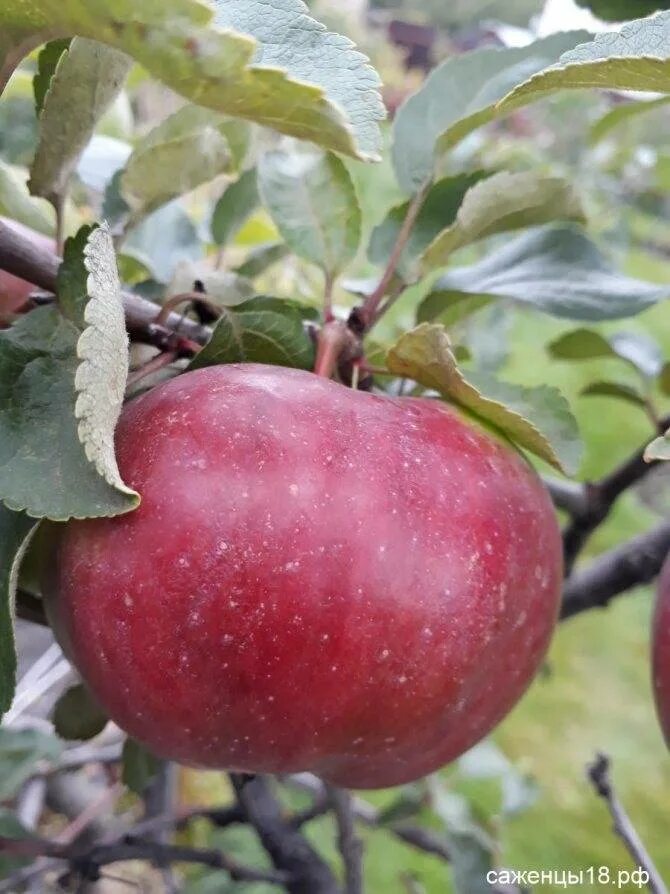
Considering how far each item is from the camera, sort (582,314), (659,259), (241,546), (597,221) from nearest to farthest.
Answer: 1. (241,546)
2. (582,314)
3. (597,221)
4. (659,259)

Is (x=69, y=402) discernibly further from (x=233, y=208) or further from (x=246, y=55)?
(x=233, y=208)

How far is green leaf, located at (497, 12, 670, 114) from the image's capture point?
26 cm

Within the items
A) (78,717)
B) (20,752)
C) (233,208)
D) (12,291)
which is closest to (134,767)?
(78,717)

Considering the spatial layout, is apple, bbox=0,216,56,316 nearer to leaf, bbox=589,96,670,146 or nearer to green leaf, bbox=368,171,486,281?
green leaf, bbox=368,171,486,281

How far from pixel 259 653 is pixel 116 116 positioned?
0.62 meters

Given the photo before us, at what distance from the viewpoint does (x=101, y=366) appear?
279 millimetres

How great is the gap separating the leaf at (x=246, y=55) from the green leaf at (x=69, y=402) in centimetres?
7

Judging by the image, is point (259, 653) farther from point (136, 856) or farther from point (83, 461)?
point (136, 856)

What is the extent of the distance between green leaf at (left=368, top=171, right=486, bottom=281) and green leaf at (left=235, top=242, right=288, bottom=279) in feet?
0.35

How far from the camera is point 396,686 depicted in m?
0.31

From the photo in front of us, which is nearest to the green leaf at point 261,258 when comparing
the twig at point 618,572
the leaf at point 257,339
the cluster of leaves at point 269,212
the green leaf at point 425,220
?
the cluster of leaves at point 269,212

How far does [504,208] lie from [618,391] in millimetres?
235

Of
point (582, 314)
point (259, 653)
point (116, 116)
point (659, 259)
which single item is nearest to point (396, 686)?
point (259, 653)

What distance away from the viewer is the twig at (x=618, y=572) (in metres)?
0.57
